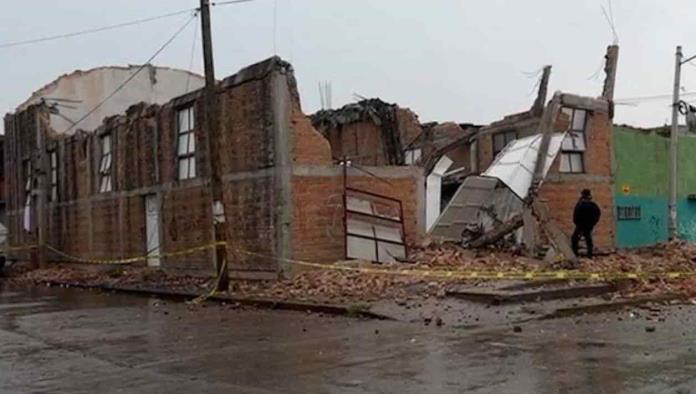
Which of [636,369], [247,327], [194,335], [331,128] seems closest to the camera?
[636,369]

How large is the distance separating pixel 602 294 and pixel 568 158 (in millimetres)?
9371

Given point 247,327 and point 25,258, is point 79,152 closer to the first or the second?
point 25,258

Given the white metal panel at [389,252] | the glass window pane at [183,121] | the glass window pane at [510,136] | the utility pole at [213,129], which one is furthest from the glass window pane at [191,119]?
the glass window pane at [510,136]

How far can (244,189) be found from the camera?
2119cm

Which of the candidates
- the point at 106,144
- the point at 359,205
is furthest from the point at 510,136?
the point at 106,144

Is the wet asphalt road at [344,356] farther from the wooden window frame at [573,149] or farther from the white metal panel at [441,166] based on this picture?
the white metal panel at [441,166]

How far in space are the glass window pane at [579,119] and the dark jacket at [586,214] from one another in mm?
4725

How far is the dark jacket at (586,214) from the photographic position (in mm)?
19719

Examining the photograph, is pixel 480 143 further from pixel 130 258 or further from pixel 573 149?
pixel 130 258

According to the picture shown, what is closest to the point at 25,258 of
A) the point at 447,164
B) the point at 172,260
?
the point at 172,260

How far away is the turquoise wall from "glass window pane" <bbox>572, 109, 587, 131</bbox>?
119 inches

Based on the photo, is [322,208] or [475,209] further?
[475,209]

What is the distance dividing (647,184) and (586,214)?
401 inches

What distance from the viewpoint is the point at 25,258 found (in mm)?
36938
